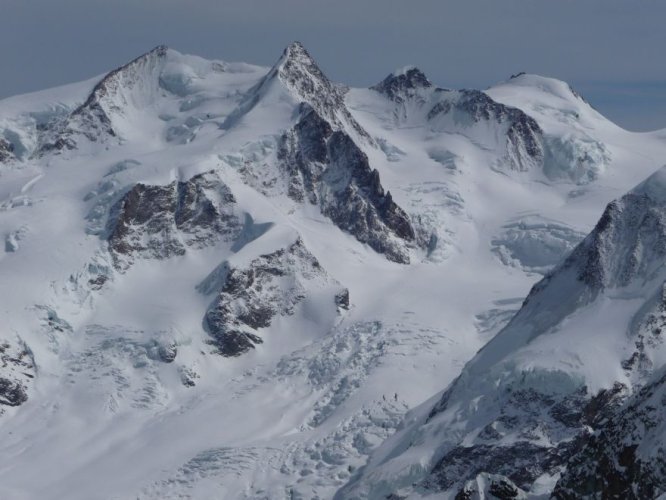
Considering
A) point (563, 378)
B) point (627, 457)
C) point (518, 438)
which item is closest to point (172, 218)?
point (563, 378)

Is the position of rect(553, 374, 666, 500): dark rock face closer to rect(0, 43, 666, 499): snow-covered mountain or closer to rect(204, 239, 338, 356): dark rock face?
rect(0, 43, 666, 499): snow-covered mountain

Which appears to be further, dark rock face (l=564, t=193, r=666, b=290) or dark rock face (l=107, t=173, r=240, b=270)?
dark rock face (l=107, t=173, r=240, b=270)

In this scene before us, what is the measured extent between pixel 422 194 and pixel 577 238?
92.0 feet

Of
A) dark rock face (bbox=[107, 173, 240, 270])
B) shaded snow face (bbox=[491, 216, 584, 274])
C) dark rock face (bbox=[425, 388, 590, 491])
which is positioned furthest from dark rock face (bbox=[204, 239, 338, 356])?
dark rock face (bbox=[425, 388, 590, 491])

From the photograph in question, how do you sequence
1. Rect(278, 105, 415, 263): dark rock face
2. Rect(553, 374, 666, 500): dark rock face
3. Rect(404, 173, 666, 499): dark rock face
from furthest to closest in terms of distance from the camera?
Rect(278, 105, 415, 263): dark rock face → Rect(404, 173, 666, 499): dark rock face → Rect(553, 374, 666, 500): dark rock face

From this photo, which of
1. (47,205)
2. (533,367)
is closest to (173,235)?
(47,205)

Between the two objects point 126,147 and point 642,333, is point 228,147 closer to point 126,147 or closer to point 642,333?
point 126,147

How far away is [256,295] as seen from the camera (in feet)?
510

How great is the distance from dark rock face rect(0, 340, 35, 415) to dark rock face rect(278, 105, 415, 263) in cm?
5380

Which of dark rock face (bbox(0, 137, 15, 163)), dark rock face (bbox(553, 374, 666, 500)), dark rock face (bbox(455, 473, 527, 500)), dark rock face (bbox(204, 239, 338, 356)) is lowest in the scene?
dark rock face (bbox(204, 239, 338, 356))

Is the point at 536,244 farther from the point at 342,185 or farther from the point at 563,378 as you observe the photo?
the point at 563,378

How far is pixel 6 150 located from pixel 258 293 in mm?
60363

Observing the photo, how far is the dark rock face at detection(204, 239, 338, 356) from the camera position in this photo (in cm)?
15050

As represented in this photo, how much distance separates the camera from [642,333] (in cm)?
10400
